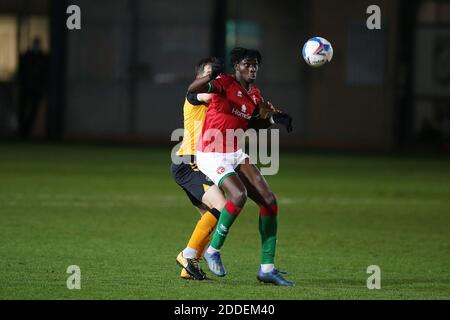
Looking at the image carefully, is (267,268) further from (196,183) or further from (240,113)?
(240,113)

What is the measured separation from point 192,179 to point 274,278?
145 centimetres

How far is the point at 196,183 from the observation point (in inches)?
424

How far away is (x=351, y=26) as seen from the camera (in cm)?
3041

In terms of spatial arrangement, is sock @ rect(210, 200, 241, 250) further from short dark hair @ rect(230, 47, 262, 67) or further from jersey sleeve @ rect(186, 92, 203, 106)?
short dark hair @ rect(230, 47, 262, 67)

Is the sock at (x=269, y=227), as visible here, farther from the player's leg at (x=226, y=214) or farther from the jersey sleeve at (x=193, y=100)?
the jersey sleeve at (x=193, y=100)

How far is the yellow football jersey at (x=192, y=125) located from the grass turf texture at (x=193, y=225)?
45.9 inches

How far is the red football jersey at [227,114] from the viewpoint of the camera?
1009 cm

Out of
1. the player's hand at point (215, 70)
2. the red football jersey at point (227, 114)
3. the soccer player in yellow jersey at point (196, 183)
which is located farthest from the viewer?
the soccer player in yellow jersey at point (196, 183)

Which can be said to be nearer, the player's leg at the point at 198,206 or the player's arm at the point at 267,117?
the player's arm at the point at 267,117

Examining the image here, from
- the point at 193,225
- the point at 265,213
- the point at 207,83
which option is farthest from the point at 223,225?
the point at 193,225

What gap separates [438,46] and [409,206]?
13258 millimetres

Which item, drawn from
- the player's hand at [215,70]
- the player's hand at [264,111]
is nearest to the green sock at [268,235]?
the player's hand at [264,111]

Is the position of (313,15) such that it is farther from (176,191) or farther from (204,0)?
(176,191)
